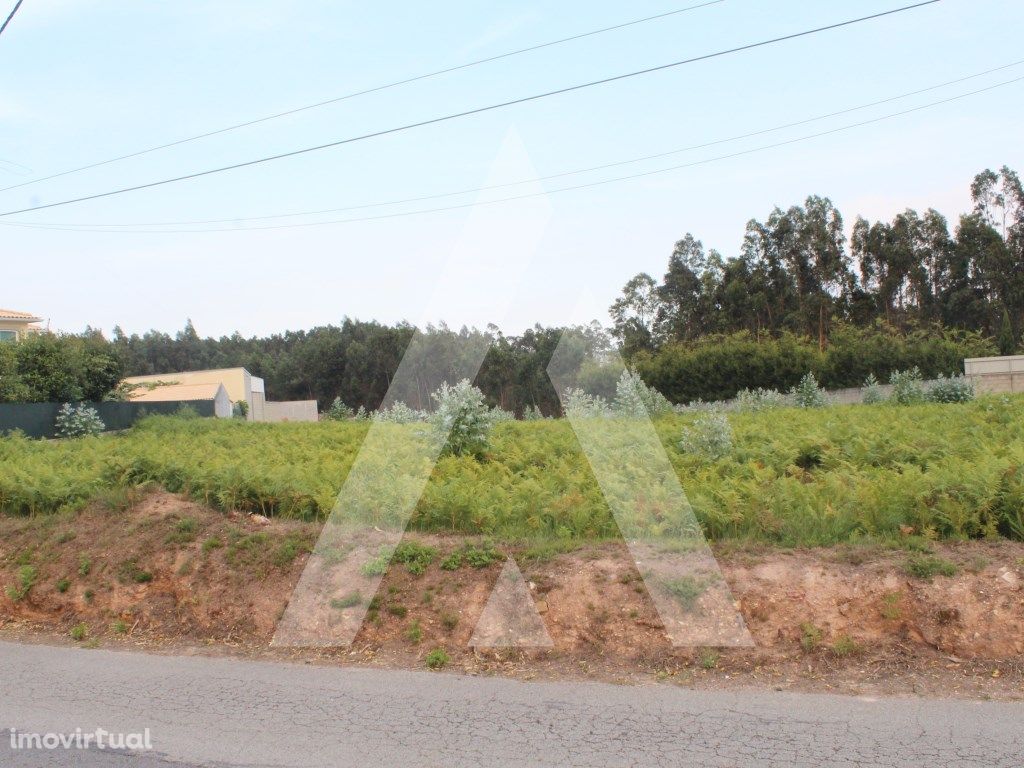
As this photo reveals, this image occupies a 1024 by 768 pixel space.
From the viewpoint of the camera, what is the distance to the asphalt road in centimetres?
446

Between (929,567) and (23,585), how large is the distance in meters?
8.06

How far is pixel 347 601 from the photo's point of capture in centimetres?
675

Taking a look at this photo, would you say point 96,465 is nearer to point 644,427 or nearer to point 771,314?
point 644,427

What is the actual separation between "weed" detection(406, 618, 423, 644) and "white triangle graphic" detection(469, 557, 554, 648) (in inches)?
16.3

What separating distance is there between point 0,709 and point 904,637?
238 inches

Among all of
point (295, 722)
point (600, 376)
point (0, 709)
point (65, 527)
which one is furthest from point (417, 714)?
point (600, 376)

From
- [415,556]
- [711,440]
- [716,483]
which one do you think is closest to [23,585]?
[415,556]

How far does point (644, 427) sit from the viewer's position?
12.3 metres

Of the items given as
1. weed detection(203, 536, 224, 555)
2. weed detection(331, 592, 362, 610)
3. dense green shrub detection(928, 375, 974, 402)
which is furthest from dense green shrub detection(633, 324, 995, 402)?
weed detection(331, 592, 362, 610)

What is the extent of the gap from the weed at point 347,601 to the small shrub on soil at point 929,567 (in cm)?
414

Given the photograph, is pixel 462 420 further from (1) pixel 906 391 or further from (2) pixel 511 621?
(1) pixel 906 391

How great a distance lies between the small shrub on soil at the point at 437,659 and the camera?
6.01m

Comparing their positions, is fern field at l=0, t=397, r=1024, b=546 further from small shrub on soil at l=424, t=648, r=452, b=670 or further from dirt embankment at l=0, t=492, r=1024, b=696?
small shrub on soil at l=424, t=648, r=452, b=670

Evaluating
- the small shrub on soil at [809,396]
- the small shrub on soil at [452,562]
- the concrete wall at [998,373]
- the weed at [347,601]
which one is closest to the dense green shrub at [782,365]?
the concrete wall at [998,373]
